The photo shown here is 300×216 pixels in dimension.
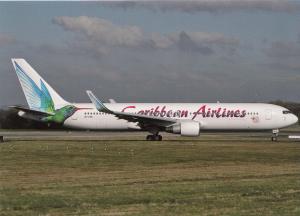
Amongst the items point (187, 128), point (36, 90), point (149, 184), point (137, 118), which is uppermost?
point (36, 90)

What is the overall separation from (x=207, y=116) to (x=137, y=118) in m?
5.66

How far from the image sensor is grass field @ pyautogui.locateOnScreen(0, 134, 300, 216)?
42.4 feet

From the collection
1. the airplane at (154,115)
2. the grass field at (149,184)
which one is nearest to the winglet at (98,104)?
the airplane at (154,115)

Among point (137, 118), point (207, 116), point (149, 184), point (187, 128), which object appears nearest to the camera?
point (149, 184)

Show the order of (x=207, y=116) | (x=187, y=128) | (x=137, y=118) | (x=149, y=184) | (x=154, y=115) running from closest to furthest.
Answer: (x=149, y=184), (x=187, y=128), (x=137, y=118), (x=207, y=116), (x=154, y=115)

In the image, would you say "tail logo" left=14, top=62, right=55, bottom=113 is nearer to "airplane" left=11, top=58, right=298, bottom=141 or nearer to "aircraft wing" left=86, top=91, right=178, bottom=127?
"airplane" left=11, top=58, right=298, bottom=141

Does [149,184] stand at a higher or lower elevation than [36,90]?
lower

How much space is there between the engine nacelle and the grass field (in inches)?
599

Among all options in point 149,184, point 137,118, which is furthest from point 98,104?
point 149,184

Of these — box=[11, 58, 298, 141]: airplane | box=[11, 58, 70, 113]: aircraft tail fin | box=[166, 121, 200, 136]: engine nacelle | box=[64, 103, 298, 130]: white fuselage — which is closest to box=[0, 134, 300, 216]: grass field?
box=[166, 121, 200, 136]: engine nacelle

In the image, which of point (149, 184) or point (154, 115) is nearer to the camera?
point (149, 184)

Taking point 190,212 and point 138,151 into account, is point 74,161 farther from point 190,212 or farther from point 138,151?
point 190,212

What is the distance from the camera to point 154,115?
48562 mm

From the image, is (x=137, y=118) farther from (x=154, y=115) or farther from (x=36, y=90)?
(x=36, y=90)
